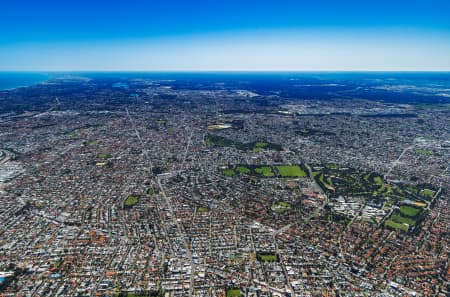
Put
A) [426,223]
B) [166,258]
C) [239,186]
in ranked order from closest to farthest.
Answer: [166,258] < [426,223] < [239,186]

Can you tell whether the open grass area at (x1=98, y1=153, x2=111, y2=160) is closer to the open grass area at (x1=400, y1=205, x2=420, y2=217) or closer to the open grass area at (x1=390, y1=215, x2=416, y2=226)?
the open grass area at (x1=390, y1=215, x2=416, y2=226)

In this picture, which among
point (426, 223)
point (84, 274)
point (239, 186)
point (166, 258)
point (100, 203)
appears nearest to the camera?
point (84, 274)

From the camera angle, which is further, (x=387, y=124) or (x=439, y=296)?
(x=387, y=124)

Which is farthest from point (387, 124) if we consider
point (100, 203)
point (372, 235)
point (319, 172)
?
point (100, 203)

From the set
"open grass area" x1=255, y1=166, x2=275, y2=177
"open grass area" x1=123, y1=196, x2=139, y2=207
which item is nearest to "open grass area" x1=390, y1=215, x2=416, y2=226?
"open grass area" x1=255, y1=166, x2=275, y2=177

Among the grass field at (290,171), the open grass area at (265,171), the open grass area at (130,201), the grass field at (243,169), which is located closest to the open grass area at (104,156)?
the open grass area at (130,201)

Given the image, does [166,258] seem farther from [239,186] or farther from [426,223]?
[426,223]

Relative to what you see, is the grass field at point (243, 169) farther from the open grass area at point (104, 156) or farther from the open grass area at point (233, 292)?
the open grass area at point (233, 292)
